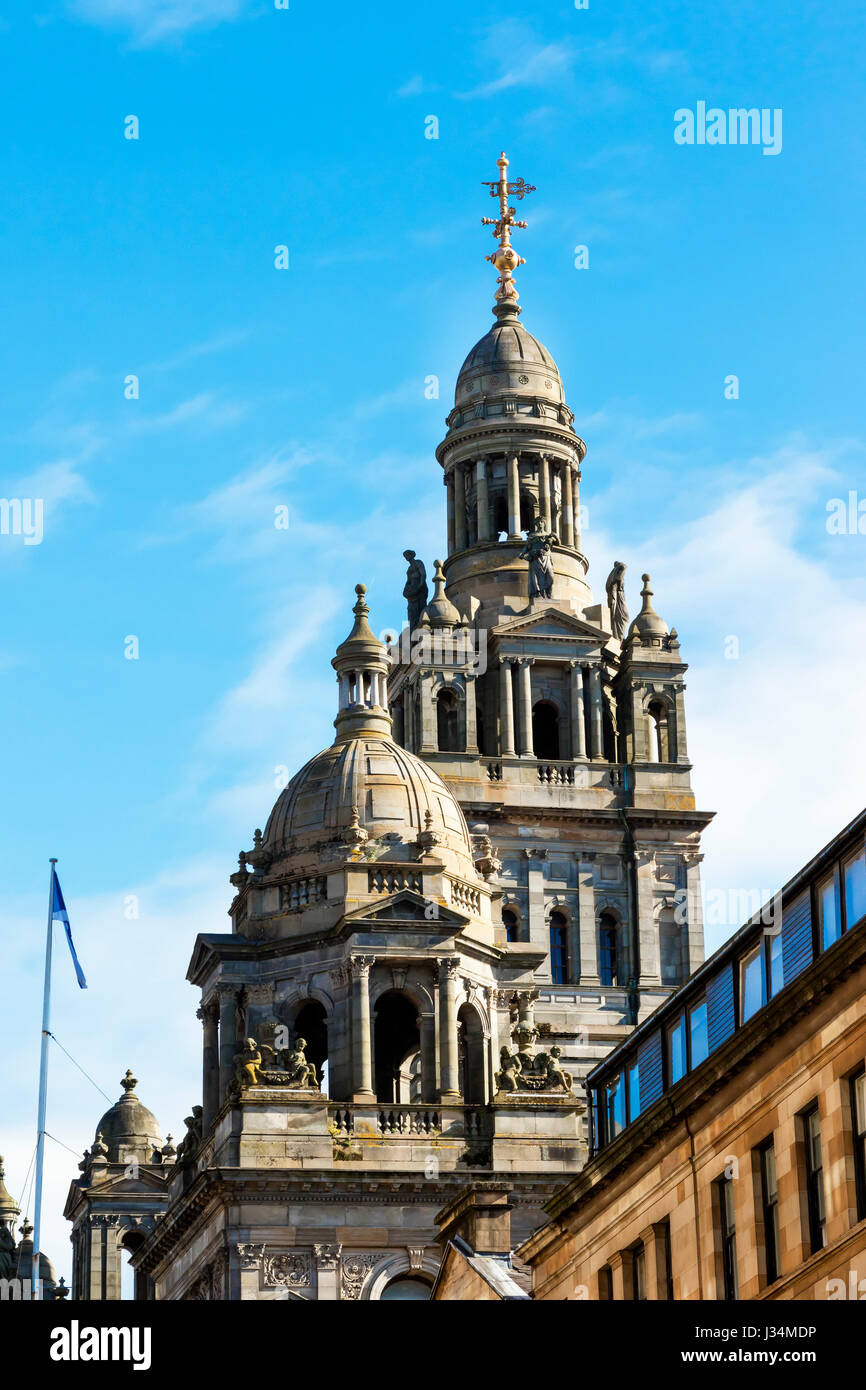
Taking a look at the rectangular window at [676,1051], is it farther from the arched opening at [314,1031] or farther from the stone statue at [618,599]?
the stone statue at [618,599]

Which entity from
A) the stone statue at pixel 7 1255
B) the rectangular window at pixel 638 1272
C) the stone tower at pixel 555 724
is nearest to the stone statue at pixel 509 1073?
the stone tower at pixel 555 724

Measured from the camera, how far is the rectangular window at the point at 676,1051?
64375 mm

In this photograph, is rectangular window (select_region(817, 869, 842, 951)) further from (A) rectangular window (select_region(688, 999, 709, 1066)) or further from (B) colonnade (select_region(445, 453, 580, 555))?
(B) colonnade (select_region(445, 453, 580, 555))

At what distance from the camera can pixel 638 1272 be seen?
6356 centimetres

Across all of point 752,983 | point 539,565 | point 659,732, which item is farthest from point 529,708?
point 752,983

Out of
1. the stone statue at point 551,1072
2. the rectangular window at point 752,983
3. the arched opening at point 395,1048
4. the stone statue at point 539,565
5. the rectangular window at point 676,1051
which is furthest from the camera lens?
the stone statue at point 539,565

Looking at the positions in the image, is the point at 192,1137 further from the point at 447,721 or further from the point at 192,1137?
the point at 447,721

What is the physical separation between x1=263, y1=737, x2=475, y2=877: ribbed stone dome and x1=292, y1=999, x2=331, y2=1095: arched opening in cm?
446

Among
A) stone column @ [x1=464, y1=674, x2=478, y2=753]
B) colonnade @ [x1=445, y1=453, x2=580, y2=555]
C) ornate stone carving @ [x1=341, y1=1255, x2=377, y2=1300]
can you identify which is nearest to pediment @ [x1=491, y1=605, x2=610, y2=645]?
stone column @ [x1=464, y1=674, x2=478, y2=753]

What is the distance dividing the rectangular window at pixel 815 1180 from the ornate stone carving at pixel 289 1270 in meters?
30.6

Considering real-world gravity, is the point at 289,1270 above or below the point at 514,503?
below

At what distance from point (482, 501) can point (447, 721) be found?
34.7 feet

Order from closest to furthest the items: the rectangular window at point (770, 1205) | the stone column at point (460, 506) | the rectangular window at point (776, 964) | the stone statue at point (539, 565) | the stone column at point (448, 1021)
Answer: the rectangular window at point (770, 1205) → the rectangular window at point (776, 964) → the stone column at point (448, 1021) → the stone statue at point (539, 565) → the stone column at point (460, 506)
